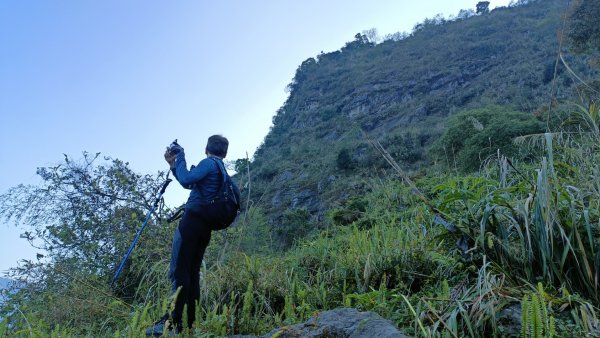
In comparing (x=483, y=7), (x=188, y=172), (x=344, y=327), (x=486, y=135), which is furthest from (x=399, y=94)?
(x=344, y=327)

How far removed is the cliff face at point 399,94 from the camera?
3058 cm

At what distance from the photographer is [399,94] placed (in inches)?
2094

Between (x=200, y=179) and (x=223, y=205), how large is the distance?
27 centimetres

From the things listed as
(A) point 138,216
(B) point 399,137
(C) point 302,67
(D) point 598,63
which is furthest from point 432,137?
(C) point 302,67

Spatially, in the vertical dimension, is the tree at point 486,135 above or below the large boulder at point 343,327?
above

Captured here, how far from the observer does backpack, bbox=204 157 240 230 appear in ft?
11.7

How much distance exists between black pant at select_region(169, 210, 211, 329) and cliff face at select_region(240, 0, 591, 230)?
15.4m

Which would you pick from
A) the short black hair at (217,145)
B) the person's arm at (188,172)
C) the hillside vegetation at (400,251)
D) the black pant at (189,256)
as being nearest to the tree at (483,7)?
the hillside vegetation at (400,251)

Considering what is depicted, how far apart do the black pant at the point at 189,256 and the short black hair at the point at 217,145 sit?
60cm

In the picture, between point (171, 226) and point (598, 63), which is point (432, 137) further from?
point (171, 226)

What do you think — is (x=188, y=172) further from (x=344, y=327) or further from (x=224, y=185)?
(x=344, y=327)

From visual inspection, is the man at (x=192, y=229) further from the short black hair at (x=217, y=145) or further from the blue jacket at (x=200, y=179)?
the short black hair at (x=217, y=145)

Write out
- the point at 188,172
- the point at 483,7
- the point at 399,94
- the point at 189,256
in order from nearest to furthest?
the point at 189,256, the point at 188,172, the point at 399,94, the point at 483,7

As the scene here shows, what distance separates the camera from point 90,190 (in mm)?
7074
